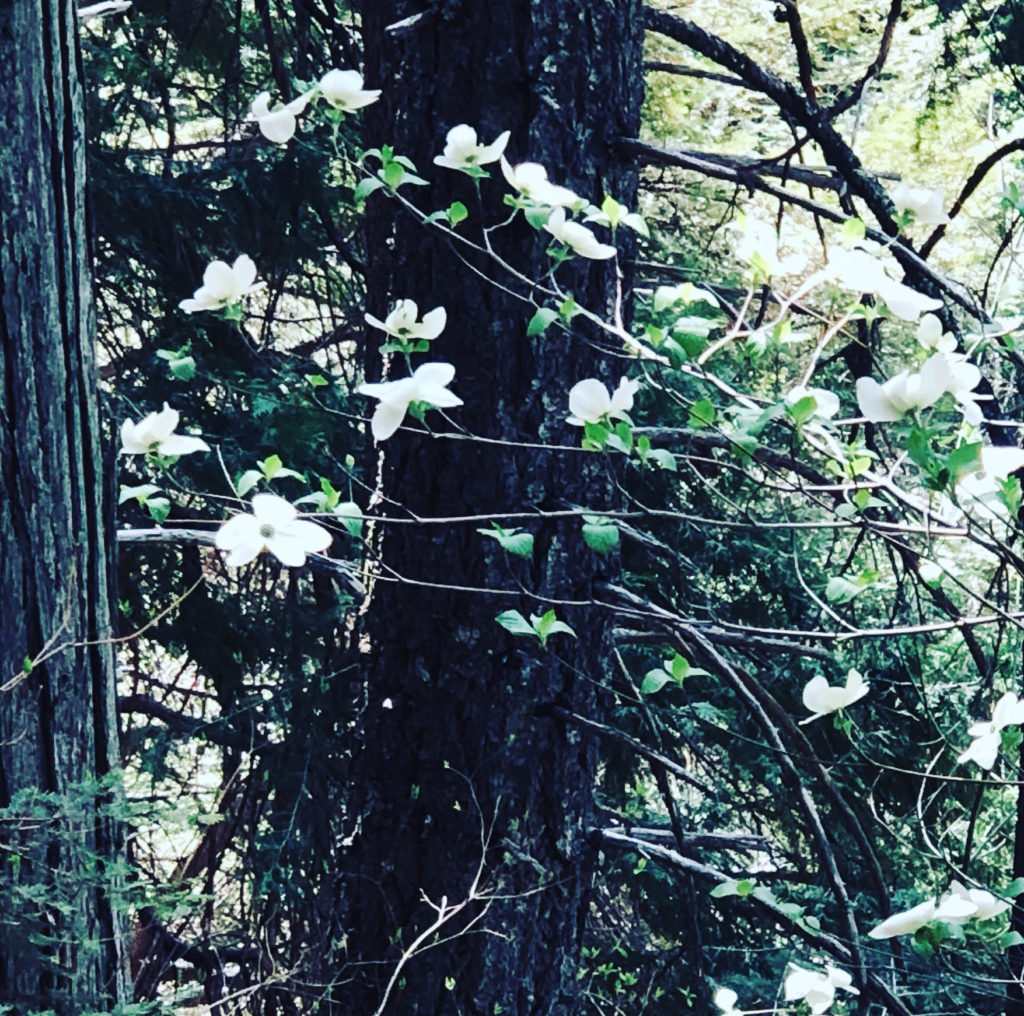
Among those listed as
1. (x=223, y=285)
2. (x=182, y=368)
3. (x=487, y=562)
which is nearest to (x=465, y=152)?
(x=223, y=285)

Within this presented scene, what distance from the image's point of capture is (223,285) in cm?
169

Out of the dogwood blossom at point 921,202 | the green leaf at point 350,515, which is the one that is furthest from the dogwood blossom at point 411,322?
the dogwood blossom at point 921,202

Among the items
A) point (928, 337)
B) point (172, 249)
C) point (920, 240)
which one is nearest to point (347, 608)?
point (172, 249)

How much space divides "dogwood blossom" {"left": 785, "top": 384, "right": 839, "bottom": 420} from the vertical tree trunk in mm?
934

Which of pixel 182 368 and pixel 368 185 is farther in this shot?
pixel 368 185

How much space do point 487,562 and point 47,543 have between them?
815mm

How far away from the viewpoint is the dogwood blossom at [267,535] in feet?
4.50

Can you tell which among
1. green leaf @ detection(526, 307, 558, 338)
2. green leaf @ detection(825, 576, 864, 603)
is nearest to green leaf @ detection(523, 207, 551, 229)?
green leaf @ detection(526, 307, 558, 338)

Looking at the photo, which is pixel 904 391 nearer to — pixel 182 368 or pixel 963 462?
pixel 963 462

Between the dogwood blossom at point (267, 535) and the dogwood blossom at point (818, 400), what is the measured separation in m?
0.54

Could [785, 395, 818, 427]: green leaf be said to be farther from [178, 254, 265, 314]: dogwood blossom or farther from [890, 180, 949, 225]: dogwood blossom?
[178, 254, 265, 314]: dogwood blossom

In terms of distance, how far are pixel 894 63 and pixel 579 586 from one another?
14.4ft

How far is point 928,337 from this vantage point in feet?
5.03

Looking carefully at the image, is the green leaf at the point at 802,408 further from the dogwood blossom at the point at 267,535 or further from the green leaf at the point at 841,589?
the dogwood blossom at the point at 267,535
